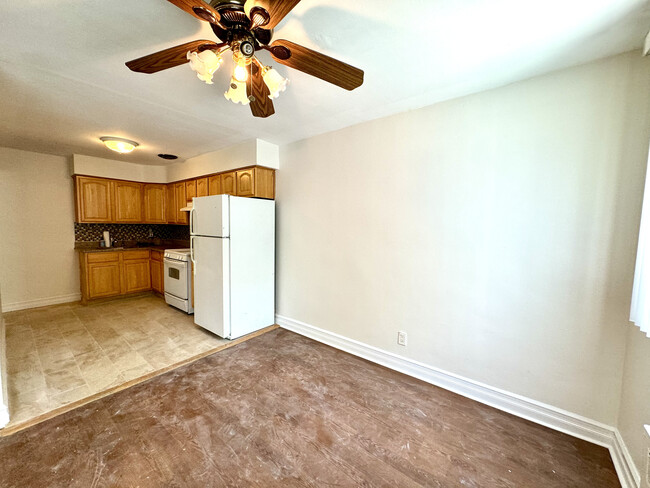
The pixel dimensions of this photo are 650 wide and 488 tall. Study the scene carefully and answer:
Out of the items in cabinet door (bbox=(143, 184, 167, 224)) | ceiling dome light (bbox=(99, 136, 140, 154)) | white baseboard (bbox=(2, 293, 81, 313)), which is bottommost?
white baseboard (bbox=(2, 293, 81, 313))

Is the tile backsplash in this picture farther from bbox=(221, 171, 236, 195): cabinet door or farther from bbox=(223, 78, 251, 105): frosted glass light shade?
bbox=(223, 78, 251, 105): frosted glass light shade

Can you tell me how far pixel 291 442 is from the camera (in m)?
1.59

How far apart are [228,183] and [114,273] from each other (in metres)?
2.72

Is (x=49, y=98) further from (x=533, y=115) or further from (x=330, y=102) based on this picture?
(x=533, y=115)

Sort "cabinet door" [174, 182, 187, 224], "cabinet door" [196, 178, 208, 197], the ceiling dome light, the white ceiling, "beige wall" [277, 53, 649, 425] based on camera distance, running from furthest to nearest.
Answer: "cabinet door" [174, 182, 187, 224], "cabinet door" [196, 178, 208, 197], the ceiling dome light, "beige wall" [277, 53, 649, 425], the white ceiling

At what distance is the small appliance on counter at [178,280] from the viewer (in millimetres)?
3666

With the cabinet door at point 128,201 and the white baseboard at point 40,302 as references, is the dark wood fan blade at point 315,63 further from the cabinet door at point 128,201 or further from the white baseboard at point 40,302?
the white baseboard at point 40,302

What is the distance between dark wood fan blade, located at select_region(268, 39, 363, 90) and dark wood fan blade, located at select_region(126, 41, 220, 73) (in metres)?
0.30

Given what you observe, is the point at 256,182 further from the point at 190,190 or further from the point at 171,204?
the point at 171,204

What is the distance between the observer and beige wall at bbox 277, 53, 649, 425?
1554 millimetres

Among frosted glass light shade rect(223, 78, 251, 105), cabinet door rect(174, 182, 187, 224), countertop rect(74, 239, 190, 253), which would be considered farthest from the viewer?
cabinet door rect(174, 182, 187, 224)

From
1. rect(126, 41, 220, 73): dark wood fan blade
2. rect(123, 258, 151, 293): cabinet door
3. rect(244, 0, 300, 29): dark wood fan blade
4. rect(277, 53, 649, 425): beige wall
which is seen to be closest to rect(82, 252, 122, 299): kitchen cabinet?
rect(123, 258, 151, 293): cabinet door

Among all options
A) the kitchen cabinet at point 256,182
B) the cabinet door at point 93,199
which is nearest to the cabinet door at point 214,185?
the kitchen cabinet at point 256,182

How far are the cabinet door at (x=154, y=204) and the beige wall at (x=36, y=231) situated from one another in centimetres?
102
